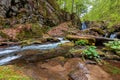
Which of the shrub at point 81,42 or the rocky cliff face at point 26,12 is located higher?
the rocky cliff face at point 26,12

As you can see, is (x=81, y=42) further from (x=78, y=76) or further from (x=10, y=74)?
(x=10, y=74)

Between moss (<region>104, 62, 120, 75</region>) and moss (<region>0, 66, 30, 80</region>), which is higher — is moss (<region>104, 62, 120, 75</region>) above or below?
below

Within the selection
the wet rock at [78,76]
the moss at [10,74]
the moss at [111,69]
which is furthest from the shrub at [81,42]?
the moss at [10,74]

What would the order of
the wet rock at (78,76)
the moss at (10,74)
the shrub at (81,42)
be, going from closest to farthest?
1. the moss at (10,74)
2. the wet rock at (78,76)
3. the shrub at (81,42)

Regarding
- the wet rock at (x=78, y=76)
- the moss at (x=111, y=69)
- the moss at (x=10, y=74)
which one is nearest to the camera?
the moss at (x=10, y=74)

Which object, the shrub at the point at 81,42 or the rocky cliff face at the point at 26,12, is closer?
the shrub at the point at 81,42

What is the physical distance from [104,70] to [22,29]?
11.1 m

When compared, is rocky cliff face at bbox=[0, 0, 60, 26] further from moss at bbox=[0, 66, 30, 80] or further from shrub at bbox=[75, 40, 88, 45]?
moss at bbox=[0, 66, 30, 80]

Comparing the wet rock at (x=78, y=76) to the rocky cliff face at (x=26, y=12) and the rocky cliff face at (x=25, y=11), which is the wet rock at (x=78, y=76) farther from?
the rocky cliff face at (x=25, y=11)


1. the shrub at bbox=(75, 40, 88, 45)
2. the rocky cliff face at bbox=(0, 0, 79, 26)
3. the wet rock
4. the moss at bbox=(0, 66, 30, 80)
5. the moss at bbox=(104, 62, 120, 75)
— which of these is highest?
the rocky cliff face at bbox=(0, 0, 79, 26)

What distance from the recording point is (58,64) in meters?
8.02

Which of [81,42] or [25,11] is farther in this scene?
[25,11]

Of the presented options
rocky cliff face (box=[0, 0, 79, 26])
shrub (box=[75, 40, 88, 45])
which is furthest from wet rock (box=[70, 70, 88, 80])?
rocky cliff face (box=[0, 0, 79, 26])

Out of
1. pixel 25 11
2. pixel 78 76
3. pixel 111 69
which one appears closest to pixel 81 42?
pixel 111 69
